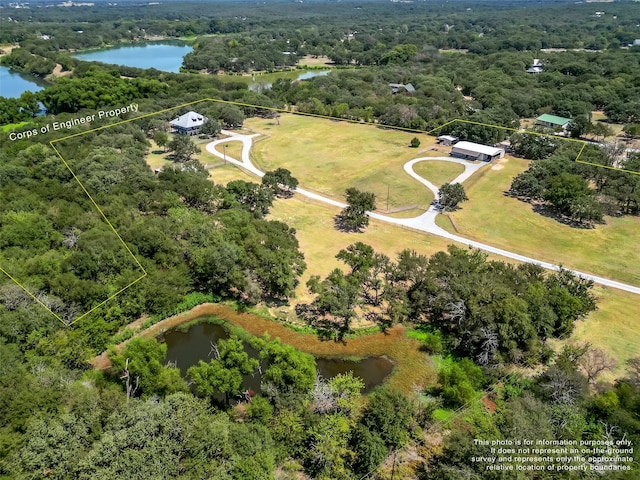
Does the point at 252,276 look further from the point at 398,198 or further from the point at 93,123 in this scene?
the point at 93,123

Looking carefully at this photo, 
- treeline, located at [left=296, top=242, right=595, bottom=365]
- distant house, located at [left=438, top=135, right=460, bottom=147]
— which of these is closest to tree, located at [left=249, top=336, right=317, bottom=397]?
treeline, located at [left=296, top=242, right=595, bottom=365]

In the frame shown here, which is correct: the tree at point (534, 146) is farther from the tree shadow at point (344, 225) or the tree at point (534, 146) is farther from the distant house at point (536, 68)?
the distant house at point (536, 68)

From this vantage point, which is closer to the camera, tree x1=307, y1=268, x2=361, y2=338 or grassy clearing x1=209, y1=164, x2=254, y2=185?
tree x1=307, y1=268, x2=361, y2=338

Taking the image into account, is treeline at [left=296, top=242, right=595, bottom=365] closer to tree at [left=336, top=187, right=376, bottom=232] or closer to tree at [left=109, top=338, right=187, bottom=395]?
tree at [left=336, top=187, right=376, bottom=232]

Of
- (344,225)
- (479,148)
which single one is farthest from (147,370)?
(479,148)

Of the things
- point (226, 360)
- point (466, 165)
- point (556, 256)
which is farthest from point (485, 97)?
point (226, 360)

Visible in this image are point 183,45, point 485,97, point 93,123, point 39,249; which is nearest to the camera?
point 39,249
